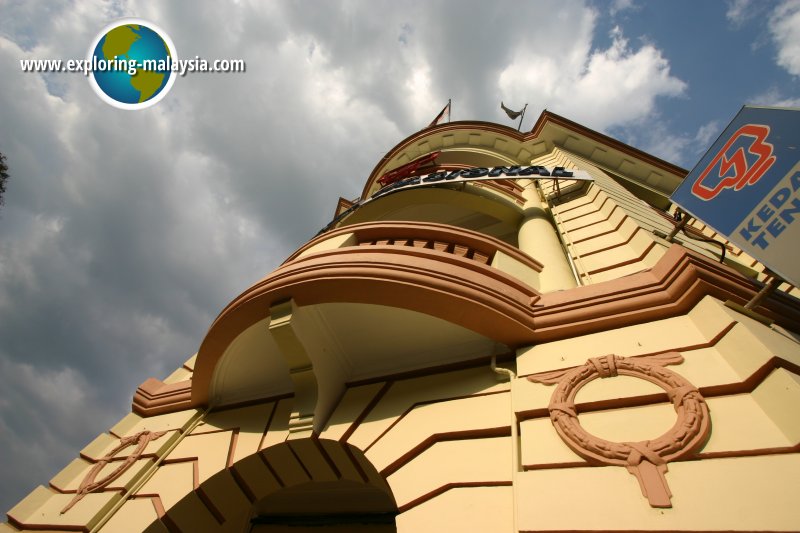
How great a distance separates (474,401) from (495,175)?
5.87 m

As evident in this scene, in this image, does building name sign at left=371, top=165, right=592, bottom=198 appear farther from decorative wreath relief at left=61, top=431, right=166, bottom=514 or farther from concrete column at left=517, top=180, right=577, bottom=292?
decorative wreath relief at left=61, top=431, right=166, bottom=514

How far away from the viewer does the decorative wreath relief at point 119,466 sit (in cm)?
474

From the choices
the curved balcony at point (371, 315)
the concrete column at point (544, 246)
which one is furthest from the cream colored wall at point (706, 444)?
the concrete column at point (544, 246)

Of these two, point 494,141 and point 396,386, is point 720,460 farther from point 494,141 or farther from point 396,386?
point 494,141

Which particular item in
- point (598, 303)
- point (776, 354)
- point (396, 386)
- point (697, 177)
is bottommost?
point (776, 354)

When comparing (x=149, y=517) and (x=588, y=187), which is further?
(x=588, y=187)

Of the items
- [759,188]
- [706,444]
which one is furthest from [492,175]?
[706,444]

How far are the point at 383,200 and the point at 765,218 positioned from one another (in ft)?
25.4

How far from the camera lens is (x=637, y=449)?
7.29ft

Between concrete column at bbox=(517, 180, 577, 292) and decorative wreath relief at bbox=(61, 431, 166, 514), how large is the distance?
5366 mm

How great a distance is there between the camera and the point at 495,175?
823 centimetres

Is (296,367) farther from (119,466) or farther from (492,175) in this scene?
(492,175)

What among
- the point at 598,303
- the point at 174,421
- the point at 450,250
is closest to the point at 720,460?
the point at 598,303

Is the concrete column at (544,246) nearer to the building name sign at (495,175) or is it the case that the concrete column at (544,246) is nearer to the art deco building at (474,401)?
the art deco building at (474,401)
